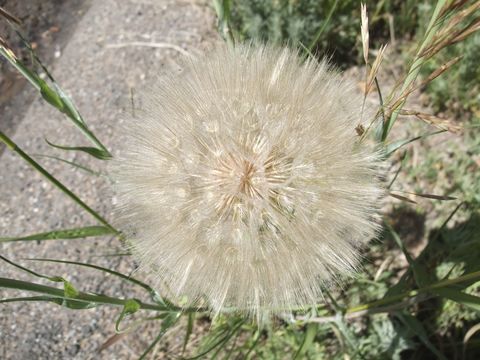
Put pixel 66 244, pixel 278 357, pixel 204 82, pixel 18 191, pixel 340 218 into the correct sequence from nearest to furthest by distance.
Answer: pixel 340 218
pixel 204 82
pixel 278 357
pixel 66 244
pixel 18 191

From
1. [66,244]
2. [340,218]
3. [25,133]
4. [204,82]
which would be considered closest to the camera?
[340,218]

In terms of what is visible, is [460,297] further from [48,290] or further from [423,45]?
[48,290]

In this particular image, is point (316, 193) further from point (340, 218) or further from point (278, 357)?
point (278, 357)

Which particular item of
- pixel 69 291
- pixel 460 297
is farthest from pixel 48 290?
pixel 460 297

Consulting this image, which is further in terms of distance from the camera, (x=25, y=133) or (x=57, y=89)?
(x=25, y=133)

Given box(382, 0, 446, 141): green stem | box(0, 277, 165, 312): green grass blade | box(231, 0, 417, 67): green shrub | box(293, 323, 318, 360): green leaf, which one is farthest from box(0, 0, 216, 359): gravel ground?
box(382, 0, 446, 141): green stem

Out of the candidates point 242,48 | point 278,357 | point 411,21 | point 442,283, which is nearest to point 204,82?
point 242,48

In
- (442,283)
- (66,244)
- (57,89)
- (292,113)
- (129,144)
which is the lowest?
(442,283)

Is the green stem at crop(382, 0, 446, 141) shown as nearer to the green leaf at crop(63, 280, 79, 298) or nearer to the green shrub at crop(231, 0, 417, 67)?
the green leaf at crop(63, 280, 79, 298)
